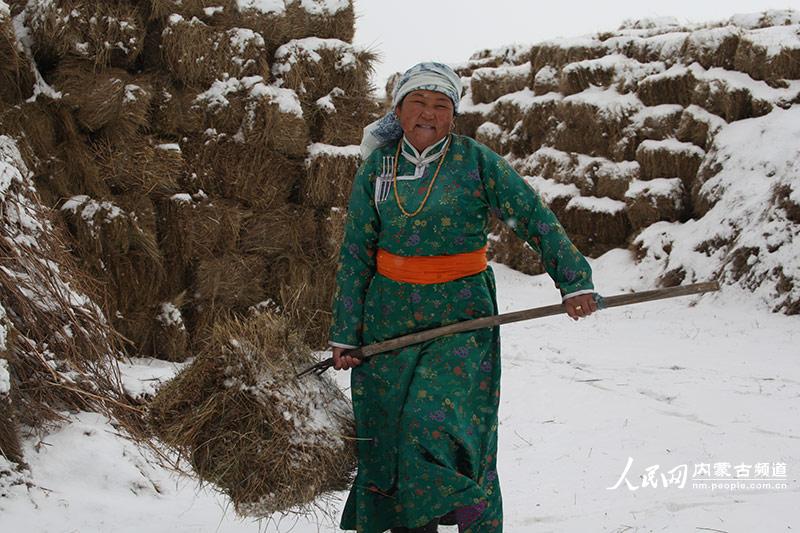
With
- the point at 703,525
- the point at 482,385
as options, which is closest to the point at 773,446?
the point at 703,525

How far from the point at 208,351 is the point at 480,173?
1.07 m

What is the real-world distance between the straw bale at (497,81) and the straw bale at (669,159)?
2903 millimetres

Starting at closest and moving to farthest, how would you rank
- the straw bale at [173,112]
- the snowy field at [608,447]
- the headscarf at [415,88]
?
the headscarf at [415,88]
the snowy field at [608,447]
the straw bale at [173,112]

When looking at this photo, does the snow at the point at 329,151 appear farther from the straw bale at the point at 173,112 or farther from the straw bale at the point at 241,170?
the straw bale at the point at 173,112

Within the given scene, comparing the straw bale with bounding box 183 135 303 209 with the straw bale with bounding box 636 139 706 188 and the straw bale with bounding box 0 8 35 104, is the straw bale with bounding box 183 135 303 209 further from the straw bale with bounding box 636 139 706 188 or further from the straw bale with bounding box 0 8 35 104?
the straw bale with bounding box 636 139 706 188

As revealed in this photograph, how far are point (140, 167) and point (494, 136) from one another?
7422mm

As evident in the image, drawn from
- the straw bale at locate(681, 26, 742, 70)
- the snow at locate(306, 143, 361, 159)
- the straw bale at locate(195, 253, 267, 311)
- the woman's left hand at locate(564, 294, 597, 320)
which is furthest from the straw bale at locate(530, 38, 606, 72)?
the woman's left hand at locate(564, 294, 597, 320)

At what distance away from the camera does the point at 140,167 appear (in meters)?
4.75

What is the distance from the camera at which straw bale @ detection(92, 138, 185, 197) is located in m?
4.64

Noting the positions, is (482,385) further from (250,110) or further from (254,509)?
(250,110)

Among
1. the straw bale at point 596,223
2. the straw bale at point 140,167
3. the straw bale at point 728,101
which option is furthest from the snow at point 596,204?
the straw bale at point 140,167

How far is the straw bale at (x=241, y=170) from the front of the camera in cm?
511

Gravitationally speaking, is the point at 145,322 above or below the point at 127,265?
below

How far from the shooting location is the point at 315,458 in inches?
94.8
